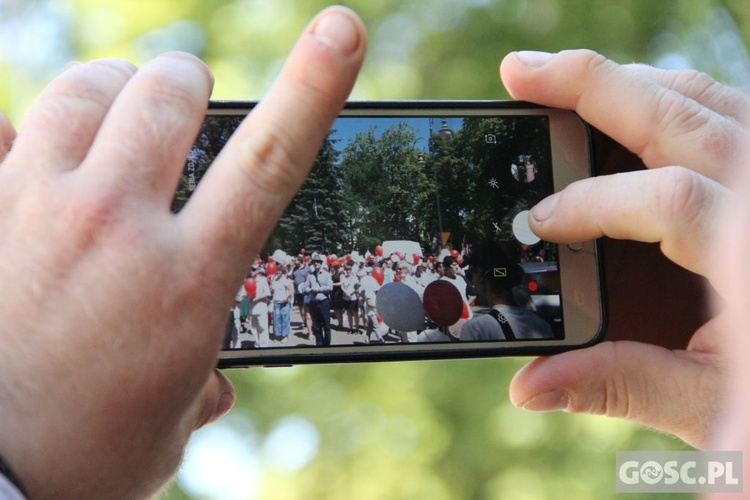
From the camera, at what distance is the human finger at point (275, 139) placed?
0.49m

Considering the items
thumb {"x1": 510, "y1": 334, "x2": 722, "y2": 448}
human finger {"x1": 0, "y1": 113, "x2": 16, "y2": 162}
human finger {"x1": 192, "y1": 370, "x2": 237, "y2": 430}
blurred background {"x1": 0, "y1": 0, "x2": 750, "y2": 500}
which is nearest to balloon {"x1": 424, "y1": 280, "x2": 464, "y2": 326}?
thumb {"x1": 510, "y1": 334, "x2": 722, "y2": 448}

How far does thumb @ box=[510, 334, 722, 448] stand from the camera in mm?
808

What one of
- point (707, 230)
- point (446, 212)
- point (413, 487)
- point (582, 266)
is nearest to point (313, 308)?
point (446, 212)

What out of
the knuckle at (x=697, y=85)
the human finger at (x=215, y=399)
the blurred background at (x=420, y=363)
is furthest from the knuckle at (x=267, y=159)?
the blurred background at (x=420, y=363)

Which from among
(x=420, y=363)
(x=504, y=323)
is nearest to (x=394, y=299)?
(x=504, y=323)

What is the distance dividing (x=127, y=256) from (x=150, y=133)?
0.09 meters

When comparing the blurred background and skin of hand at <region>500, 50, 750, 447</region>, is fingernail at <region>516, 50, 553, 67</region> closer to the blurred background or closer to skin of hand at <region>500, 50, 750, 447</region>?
skin of hand at <region>500, 50, 750, 447</region>

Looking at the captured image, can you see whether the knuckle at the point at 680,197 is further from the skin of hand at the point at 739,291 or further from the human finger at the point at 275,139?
the human finger at the point at 275,139

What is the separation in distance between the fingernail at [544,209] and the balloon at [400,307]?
0.57ft

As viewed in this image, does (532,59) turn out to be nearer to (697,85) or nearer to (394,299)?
(697,85)

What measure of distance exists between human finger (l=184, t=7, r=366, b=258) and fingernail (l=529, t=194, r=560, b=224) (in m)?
0.41

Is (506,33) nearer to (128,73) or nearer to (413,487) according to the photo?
(413,487)

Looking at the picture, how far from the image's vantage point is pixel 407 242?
0.88 metres

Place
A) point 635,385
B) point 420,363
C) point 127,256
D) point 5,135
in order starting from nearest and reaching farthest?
point 127,256, point 5,135, point 635,385, point 420,363
